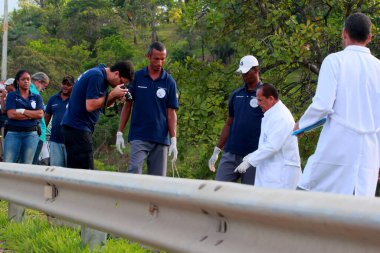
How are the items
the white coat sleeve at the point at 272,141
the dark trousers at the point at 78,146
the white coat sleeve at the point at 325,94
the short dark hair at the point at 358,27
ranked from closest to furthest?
the white coat sleeve at the point at 325,94
the short dark hair at the point at 358,27
the white coat sleeve at the point at 272,141
the dark trousers at the point at 78,146

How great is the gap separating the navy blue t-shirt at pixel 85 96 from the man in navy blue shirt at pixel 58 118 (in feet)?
5.62

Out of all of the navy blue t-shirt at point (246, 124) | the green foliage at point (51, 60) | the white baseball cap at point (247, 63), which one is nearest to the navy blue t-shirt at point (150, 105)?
the navy blue t-shirt at point (246, 124)

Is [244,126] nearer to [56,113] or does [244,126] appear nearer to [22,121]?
[56,113]

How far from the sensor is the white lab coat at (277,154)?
24.1ft

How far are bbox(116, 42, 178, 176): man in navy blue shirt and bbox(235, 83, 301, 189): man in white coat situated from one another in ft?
4.03

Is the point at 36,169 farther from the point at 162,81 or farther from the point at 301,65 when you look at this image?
the point at 301,65

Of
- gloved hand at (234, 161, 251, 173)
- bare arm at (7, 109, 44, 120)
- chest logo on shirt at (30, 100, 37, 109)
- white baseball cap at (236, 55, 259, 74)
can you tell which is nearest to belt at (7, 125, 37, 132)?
bare arm at (7, 109, 44, 120)

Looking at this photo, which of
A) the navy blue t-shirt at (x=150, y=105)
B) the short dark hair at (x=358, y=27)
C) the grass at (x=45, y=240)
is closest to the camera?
the short dark hair at (x=358, y=27)

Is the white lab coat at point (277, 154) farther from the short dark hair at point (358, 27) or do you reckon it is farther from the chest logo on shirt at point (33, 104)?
the chest logo on shirt at point (33, 104)

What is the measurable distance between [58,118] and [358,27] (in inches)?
222

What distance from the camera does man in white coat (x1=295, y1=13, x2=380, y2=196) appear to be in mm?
5117

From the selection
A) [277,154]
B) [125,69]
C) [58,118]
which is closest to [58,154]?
[58,118]

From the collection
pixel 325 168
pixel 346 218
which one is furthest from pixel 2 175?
pixel 346 218

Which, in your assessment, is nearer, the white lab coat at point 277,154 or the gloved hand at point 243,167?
the white lab coat at point 277,154
